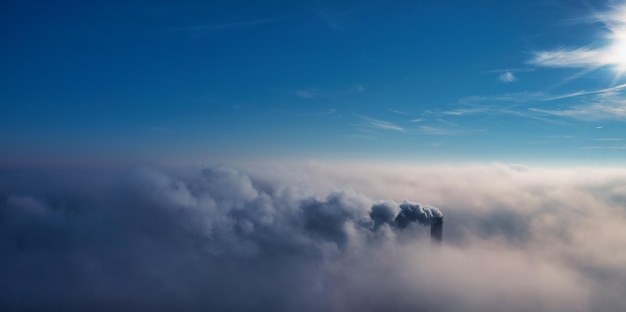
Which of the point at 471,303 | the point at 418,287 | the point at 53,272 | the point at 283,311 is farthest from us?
the point at 53,272

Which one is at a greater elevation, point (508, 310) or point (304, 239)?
point (304, 239)

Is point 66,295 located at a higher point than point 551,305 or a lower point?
lower

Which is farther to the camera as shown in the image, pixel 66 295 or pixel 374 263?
pixel 374 263

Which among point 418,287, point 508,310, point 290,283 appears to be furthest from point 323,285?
point 508,310

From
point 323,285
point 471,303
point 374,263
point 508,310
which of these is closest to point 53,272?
point 323,285

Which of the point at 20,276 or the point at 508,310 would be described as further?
the point at 20,276

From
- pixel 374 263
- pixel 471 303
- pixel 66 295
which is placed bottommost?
pixel 66 295

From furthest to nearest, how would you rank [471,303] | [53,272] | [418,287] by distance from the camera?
[53,272]
[418,287]
[471,303]

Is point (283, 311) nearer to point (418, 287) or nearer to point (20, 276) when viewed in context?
point (418, 287)

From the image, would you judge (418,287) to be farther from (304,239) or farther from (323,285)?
(304,239)
